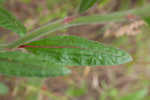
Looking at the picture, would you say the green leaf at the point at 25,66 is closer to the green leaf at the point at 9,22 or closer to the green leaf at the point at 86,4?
the green leaf at the point at 9,22

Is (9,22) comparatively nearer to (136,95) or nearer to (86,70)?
(86,70)

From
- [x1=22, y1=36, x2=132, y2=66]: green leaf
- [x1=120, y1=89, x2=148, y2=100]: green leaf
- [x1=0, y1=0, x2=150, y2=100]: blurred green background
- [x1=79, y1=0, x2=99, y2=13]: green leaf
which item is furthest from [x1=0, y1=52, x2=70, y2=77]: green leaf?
[x1=120, y1=89, x2=148, y2=100]: green leaf

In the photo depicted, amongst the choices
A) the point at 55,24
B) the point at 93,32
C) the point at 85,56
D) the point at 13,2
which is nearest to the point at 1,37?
the point at 13,2

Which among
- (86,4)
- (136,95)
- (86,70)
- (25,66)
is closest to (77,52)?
(86,4)

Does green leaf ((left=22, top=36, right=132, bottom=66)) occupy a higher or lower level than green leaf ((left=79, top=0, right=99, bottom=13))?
lower

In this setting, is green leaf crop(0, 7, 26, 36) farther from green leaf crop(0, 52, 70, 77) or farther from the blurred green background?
the blurred green background

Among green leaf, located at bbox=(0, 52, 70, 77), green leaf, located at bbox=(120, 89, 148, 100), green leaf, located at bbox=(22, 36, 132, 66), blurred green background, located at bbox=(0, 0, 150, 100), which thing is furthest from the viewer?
green leaf, located at bbox=(120, 89, 148, 100)

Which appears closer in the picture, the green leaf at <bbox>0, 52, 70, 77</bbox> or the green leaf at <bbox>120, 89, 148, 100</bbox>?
the green leaf at <bbox>0, 52, 70, 77</bbox>

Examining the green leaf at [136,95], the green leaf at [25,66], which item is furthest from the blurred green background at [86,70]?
the green leaf at [25,66]
